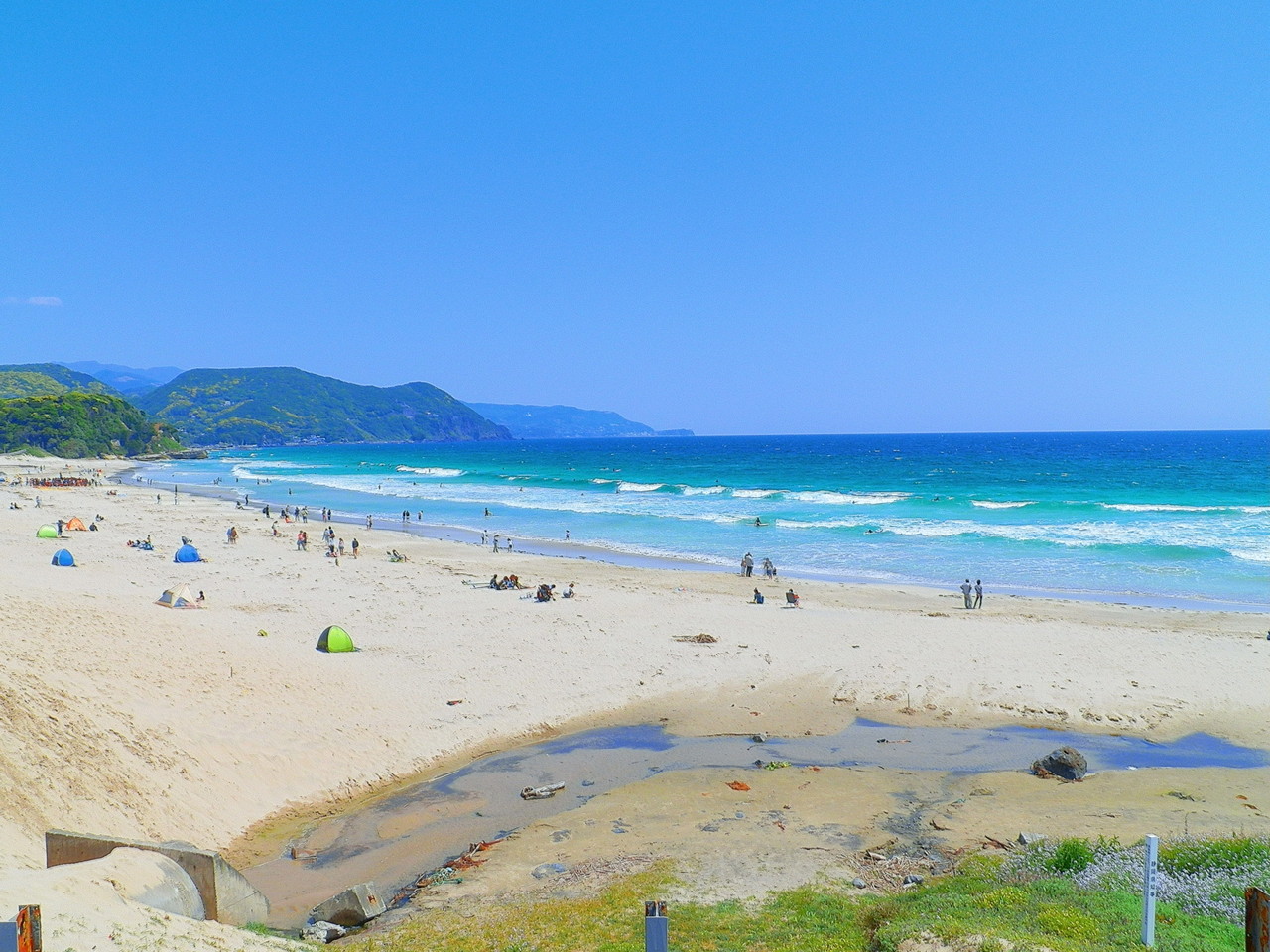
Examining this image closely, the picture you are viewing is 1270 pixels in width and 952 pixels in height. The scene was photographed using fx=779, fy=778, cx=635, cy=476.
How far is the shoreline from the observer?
2548cm

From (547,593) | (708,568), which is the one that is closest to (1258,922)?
(547,593)

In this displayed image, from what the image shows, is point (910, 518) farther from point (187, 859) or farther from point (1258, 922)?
point (187, 859)

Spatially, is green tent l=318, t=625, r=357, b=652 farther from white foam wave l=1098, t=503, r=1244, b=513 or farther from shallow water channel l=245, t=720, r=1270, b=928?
white foam wave l=1098, t=503, r=1244, b=513

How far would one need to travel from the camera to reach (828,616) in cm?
2275

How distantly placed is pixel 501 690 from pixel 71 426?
131 meters

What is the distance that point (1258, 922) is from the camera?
4527 mm

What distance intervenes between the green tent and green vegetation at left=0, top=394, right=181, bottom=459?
120384 millimetres

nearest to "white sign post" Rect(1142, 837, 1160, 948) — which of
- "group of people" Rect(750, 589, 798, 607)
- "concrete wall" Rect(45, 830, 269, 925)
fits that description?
"concrete wall" Rect(45, 830, 269, 925)

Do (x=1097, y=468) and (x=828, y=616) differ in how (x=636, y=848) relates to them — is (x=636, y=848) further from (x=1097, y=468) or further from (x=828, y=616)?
(x=1097, y=468)

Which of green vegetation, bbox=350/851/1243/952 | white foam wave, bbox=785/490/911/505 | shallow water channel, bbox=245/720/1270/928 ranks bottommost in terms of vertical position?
shallow water channel, bbox=245/720/1270/928

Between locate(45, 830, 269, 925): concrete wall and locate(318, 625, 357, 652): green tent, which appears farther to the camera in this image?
locate(318, 625, 357, 652): green tent

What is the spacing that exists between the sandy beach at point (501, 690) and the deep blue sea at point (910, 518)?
6.00 metres

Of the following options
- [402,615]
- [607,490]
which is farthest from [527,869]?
[607,490]

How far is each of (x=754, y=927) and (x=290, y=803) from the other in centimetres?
686
